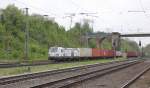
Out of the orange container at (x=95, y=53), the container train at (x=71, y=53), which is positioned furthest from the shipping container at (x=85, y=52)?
the orange container at (x=95, y=53)

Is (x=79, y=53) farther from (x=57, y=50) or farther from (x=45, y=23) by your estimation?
(x=45, y=23)

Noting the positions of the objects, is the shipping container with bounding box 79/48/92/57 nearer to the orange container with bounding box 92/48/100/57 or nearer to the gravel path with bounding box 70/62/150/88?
the orange container with bounding box 92/48/100/57

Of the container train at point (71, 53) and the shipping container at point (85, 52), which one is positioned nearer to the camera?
the container train at point (71, 53)

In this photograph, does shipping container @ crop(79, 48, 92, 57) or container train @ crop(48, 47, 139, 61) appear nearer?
container train @ crop(48, 47, 139, 61)

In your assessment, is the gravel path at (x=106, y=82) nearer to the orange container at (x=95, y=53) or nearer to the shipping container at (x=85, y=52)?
the shipping container at (x=85, y=52)

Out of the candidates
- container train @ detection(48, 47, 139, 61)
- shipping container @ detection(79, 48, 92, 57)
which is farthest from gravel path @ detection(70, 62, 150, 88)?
shipping container @ detection(79, 48, 92, 57)

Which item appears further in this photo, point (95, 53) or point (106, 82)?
point (95, 53)

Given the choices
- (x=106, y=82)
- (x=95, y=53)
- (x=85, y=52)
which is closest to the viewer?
(x=106, y=82)

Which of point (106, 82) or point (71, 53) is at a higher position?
point (71, 53)

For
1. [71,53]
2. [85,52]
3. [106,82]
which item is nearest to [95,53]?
[85,52]

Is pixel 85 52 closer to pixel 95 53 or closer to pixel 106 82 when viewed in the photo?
pixel 95 53

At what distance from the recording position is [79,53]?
2756 inches

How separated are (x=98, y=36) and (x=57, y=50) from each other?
7076 centimetres

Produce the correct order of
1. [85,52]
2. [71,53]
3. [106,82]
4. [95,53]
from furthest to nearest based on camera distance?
[95,53], [85,52], [71,53], [106,82]
